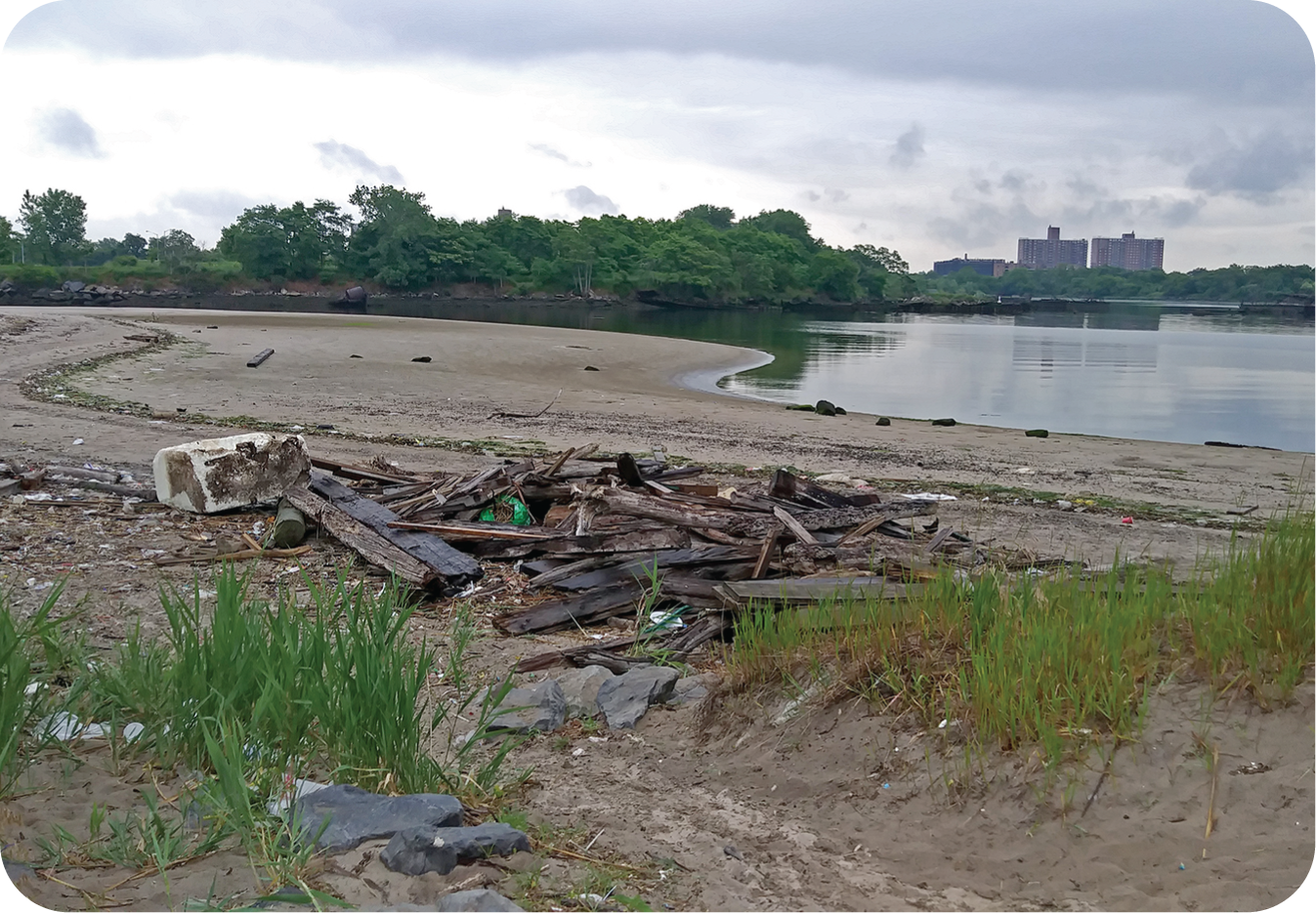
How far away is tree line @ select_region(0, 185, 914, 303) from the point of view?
334 ft

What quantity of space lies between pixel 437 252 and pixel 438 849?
113m

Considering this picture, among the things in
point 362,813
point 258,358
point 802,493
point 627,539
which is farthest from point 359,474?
point 258,358

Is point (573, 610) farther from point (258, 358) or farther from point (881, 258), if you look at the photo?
point (881, 258)

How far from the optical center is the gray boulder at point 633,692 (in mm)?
4758

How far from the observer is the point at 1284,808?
3084 millimetres

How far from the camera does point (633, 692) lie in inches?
195

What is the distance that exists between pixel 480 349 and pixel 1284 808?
3491 centimetres

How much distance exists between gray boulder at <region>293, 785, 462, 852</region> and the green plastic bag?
510 centimetres

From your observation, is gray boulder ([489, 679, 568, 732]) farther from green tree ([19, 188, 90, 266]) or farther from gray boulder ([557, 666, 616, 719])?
green tree ([19, 188, 90, 266])

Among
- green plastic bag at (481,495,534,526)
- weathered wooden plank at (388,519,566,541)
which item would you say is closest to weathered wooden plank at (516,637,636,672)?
weathered wooden plank at (388,519,566,541)

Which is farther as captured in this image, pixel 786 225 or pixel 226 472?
pixel 786 225

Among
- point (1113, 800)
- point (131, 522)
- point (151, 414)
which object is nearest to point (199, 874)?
point (1113, 800)

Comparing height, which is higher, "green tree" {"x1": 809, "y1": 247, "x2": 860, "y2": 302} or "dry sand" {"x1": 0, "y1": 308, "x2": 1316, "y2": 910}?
"green tree" {"x1": 809, "y1": 247, "x2": 860, "y2": 302}

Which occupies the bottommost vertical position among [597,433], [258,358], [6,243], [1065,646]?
[597,433]
